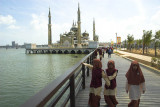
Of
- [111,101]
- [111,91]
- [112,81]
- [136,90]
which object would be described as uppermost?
[112,81]

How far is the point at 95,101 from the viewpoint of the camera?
3.94 m

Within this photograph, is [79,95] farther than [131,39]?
No

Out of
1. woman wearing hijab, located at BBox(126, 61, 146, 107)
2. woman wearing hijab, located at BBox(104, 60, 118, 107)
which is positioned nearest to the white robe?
woman wearing hijab, located at BBox(126, 61, 146, 107)

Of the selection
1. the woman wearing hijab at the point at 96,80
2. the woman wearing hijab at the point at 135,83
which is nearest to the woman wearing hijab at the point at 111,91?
the woman wearing hijab at the point at 96,80

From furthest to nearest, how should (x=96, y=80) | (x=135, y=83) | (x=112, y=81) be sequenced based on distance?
(x=112, y=81)
(x=96, y=80)
(x=135, y=83)

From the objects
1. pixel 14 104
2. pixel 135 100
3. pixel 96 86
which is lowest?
pixel 14 104

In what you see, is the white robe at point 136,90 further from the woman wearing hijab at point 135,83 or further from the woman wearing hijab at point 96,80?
the woman wearing hijab at point 96,80

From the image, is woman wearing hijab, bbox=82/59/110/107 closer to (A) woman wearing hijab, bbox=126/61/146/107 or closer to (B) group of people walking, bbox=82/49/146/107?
(B) group of people walking, bbox=82/49/146/107

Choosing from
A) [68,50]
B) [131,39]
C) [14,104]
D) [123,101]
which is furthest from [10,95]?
[68,50]

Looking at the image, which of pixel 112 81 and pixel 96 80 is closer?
pixel 96 80

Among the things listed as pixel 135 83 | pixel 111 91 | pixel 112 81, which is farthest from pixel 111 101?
pixel 135 83

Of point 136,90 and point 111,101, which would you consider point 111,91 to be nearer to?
point 111,101

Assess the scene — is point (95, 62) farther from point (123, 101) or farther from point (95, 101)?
point (123, 101)

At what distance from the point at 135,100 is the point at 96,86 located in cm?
106
